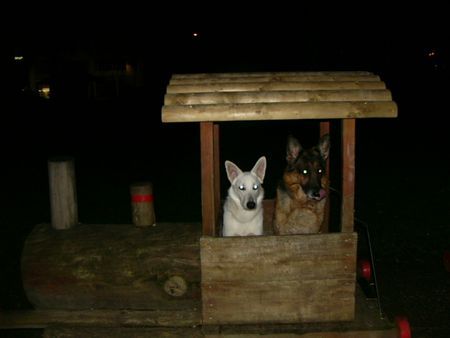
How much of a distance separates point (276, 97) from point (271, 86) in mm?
225

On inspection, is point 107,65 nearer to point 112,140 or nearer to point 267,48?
point 267,48

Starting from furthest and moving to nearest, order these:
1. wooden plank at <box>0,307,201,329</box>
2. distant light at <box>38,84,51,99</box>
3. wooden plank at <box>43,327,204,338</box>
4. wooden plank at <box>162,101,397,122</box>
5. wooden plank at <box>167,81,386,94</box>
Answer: distant light at <box>38,84,51,99</box> < wooden plank at <box>0,307,201,329</box> < wooden plank at <box>43,327,204,338</box> < wooden plank at <box>167,81,386,94</box> < wooden plank at <box>162,101,397,122</box>

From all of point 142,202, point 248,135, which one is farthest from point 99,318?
point 248,135

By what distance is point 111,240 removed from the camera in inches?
198

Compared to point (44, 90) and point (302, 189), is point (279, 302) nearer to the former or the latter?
point (302, 189)

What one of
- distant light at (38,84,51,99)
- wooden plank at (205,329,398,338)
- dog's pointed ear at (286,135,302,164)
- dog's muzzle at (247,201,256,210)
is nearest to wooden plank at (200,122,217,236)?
dog's muzzle at (247,201,256,210)

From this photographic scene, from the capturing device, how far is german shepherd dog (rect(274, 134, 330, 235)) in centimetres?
493

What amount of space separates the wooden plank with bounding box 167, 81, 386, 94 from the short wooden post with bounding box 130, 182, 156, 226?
4.61 ft

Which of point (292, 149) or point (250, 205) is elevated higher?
point (292, 149)

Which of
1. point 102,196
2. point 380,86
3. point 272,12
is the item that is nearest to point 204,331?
point 380,86

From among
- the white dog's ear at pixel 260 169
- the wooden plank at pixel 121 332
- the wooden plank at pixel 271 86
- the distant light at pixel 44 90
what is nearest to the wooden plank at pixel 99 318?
the wooden plank at pixel 121 332

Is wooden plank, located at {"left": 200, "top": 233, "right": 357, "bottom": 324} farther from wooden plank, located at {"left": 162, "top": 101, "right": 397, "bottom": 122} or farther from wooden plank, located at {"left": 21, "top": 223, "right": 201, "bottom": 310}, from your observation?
wooden plank, located at {"left": 162, "top": 101, "right": 397, "bottom": 122}

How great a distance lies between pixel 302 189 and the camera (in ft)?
16.5

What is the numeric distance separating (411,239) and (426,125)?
1640cm
